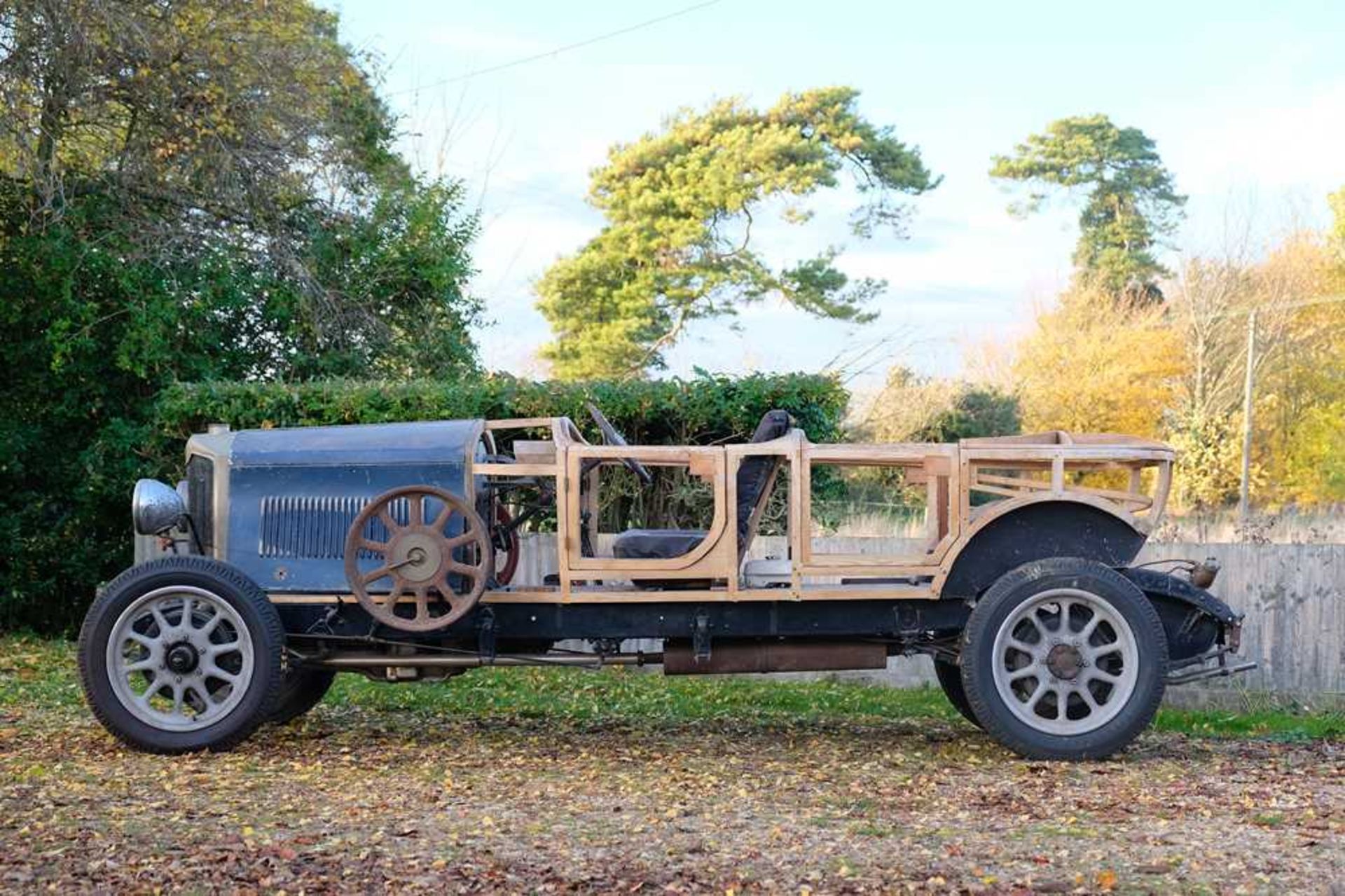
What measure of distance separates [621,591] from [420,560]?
0.99m

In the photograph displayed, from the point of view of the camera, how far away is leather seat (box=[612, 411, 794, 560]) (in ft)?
25.2

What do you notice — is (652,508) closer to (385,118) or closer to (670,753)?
(670,753)

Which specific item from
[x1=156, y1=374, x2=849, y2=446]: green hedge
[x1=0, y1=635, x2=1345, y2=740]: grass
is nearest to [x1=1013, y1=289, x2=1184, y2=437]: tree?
[x1=156, y1=374, x2=849, y2=446]: green hedge

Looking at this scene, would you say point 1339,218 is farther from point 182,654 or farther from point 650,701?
point 182,654

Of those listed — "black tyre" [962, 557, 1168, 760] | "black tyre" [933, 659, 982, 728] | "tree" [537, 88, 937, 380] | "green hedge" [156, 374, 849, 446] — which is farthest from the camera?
"tree" [537, 88, 937, 380]

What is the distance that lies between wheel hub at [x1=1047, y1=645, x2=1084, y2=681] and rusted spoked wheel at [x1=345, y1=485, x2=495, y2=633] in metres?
2.74

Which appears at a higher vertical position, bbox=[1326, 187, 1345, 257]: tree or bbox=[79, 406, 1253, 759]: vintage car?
bbox=[1326, 187, 1345, 257]: tree

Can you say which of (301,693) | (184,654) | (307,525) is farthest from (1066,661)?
(184,654)

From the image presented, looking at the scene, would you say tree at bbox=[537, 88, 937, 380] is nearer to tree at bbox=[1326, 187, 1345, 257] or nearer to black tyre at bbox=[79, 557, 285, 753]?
tree at bbox=[1326, 187, 1345, 257]

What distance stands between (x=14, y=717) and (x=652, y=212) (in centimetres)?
2587

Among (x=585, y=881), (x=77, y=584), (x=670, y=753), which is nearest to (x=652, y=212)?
(x=77, y=584)

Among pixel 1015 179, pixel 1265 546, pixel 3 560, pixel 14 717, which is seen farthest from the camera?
pixel 1015 179

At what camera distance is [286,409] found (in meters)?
12.3

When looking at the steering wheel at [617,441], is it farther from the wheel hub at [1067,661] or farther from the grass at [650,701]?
the wheel hub at [1067,661]
